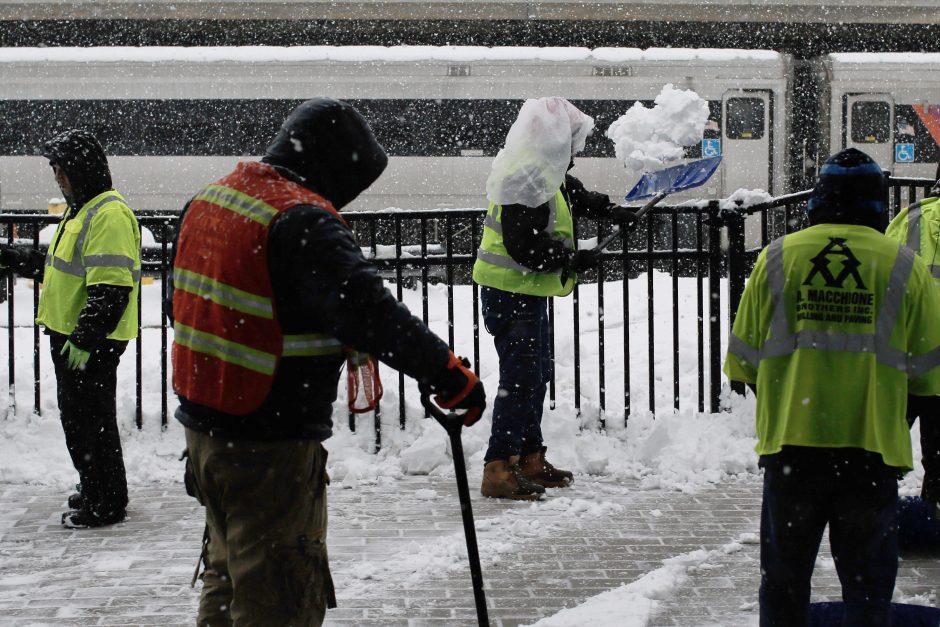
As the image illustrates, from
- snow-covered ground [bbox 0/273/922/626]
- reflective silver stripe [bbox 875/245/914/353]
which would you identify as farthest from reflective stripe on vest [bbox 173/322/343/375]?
snow-covered ground [bbox 0/273/922/626]

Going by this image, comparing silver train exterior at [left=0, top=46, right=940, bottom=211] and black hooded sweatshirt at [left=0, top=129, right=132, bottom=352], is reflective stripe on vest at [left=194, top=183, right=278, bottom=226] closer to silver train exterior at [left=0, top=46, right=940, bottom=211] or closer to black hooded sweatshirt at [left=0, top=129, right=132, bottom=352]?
black hooded sweatshirt at [left=0, top=129, right=132, bottom=352]

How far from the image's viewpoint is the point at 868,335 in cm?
317

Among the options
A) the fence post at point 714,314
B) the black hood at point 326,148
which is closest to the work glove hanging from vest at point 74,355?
the black hood at point 326,148

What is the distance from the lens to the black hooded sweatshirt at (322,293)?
277cm

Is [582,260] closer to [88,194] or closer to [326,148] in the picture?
[88,194]

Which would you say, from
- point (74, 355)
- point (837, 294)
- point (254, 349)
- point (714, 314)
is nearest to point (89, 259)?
point (74, 355)

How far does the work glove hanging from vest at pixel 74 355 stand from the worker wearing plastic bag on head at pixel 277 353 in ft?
8.37

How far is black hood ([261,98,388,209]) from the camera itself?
9.95 feet

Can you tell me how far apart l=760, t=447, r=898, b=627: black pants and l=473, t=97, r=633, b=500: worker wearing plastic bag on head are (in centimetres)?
292

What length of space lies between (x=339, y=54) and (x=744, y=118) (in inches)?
299

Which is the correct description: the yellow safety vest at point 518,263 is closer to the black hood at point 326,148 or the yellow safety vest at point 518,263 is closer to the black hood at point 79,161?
the black hood at point 79,161


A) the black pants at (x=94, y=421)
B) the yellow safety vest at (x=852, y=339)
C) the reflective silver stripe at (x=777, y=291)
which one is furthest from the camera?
the black pants at (x=94, y=421)

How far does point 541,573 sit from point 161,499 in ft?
7.98

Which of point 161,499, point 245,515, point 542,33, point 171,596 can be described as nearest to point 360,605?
point 171,596
